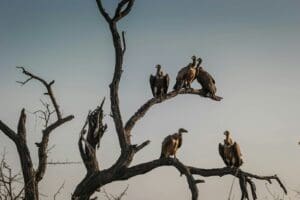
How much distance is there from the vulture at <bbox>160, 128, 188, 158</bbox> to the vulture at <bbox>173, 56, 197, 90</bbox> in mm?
1134

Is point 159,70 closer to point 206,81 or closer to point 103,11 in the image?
point 206,81

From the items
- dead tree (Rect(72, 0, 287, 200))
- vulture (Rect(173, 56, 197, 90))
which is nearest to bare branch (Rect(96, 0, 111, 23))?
dead tree (Rect(72, 0, 287, 200))

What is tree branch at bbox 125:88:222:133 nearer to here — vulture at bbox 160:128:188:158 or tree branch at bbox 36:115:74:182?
vulture at bbox 160:128:188:158

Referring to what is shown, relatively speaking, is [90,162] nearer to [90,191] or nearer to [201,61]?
[90,191]

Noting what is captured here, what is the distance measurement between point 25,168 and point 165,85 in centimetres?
373

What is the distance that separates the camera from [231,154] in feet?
38.6

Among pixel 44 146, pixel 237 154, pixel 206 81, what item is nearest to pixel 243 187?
pixel 237 154

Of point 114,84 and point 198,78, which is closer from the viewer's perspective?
point 114,84

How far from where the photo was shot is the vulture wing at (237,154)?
11531mm

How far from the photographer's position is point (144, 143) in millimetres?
10227

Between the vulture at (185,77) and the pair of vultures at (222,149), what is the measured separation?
1.06 meters

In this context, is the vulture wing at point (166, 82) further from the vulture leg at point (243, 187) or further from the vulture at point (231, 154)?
the vulture leg at point (243, 187)

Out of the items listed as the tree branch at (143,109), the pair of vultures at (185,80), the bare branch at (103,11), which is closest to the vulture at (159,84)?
the pair of vultures at (185,80)

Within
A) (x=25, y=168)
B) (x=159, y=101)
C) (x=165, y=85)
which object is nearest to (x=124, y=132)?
(x=159, y=101)
